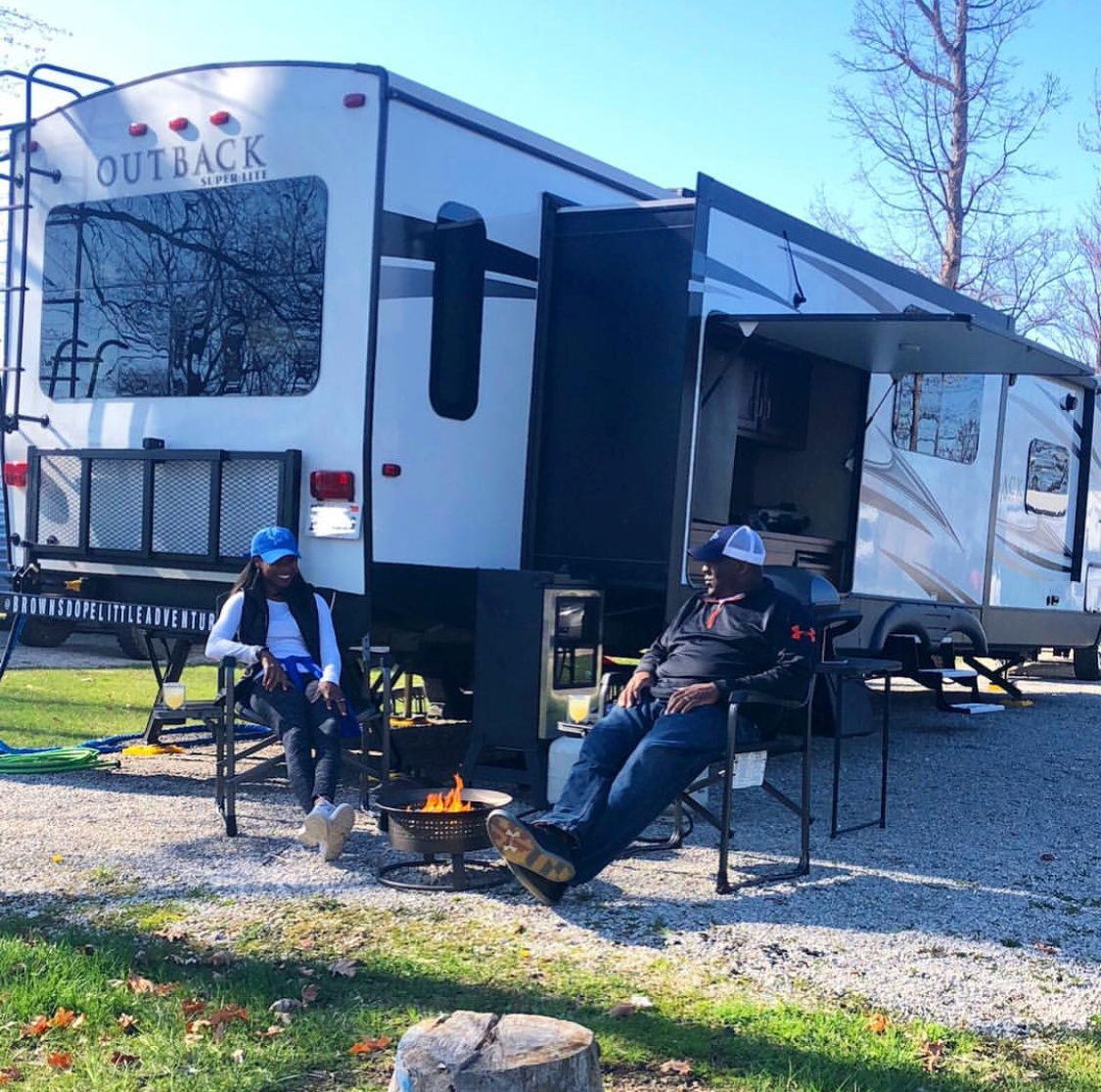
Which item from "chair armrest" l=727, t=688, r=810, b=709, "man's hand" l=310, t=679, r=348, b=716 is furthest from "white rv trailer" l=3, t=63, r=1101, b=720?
"chair armrest" l=727, t=688, r=810, b=709

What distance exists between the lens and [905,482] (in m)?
8.20

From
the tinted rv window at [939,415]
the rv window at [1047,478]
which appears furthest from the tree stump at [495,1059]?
the rv window at [1047,478]

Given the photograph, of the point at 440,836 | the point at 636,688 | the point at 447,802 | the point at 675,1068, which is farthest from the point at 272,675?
the point at 675,1068

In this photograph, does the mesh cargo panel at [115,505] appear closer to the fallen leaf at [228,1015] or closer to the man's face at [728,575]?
the man's face at [728,575]

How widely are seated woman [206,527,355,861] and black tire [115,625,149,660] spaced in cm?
115

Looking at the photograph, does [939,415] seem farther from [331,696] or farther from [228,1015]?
[228,1015]

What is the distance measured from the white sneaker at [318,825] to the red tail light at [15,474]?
115 inches

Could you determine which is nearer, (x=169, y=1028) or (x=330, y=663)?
(x=169, y=1028)

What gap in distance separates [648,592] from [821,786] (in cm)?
145

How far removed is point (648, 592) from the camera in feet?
20.9

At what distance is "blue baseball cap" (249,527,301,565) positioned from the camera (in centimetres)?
539

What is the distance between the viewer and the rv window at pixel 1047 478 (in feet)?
31.7

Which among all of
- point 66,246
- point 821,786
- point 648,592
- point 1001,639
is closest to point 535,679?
point 648,592

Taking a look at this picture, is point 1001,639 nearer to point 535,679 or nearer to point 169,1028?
point 535,679
